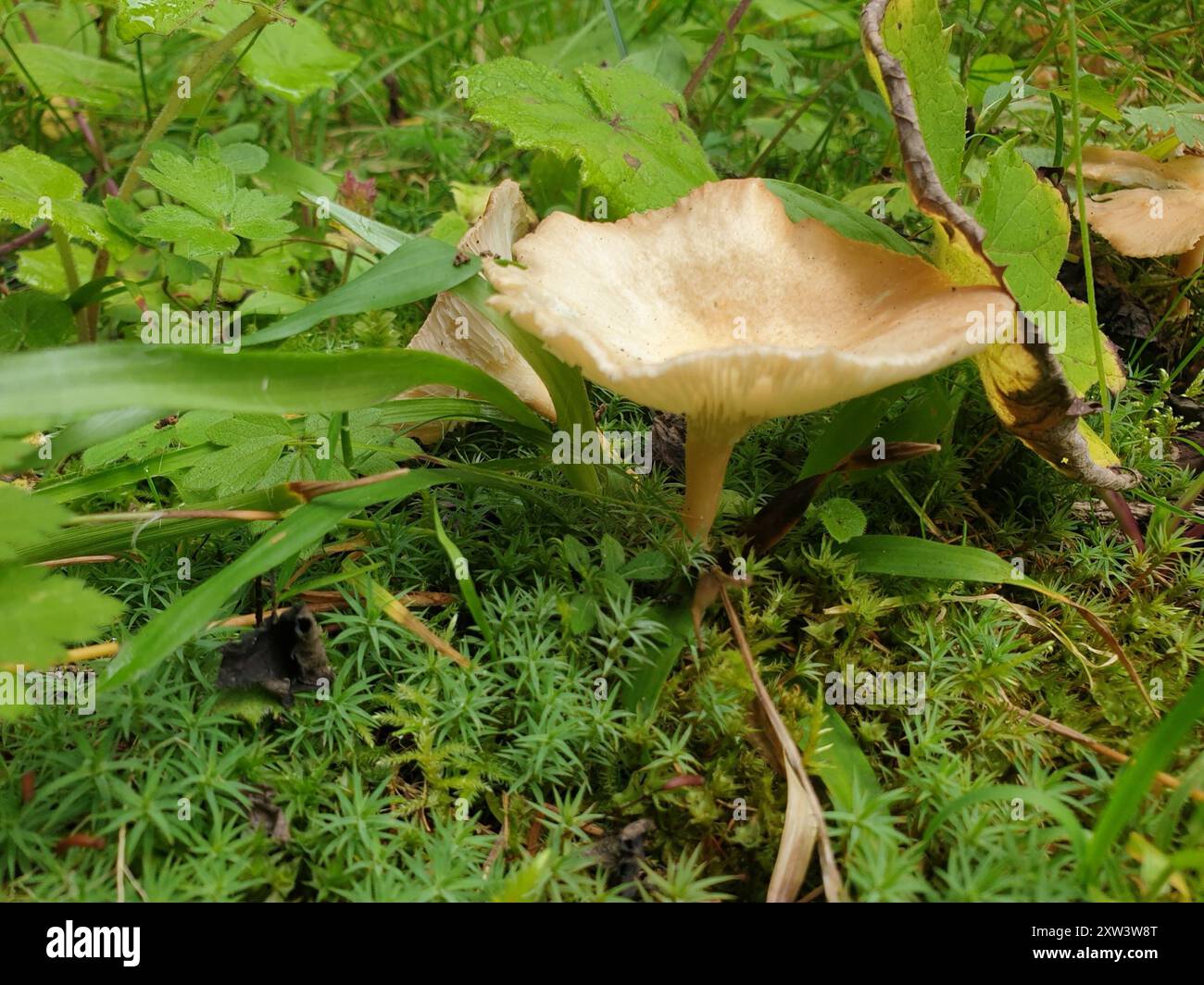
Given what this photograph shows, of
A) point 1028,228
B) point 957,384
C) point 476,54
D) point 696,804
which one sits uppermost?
point 476,54

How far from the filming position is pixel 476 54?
14.6 ft

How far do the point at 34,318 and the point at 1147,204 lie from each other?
3.18 metres

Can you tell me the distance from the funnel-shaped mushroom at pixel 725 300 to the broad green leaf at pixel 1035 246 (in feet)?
1.24

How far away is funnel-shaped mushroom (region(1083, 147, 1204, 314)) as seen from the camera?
247cm

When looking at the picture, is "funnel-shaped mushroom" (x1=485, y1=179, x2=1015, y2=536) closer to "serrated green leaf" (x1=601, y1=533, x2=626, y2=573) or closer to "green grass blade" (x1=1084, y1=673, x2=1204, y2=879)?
"serrated green leaf" (x1=601, y1=533, x2=626, y2=573)

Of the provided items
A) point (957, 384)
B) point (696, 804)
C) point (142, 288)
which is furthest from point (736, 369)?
point (142, 288)

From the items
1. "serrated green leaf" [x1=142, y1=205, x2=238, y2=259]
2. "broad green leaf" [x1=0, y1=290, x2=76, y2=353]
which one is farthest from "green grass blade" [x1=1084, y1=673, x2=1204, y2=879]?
"broad green leaf" [x1=0, y1=290, x2=76, y2=353]

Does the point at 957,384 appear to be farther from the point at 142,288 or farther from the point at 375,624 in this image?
the point at 142,288

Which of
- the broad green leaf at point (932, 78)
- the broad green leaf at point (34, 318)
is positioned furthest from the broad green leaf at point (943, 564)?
the broad green leaf at point (34, 318)

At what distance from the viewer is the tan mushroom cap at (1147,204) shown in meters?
2.47

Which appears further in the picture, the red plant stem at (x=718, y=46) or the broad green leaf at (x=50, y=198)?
the red plant stem at (x=718, y=46)

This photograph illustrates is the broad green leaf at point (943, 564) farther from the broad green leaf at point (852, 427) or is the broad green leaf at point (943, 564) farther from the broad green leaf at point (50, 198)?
the broad green leaf at point (50, 198)

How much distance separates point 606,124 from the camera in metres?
2.49

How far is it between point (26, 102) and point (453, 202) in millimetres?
1619
